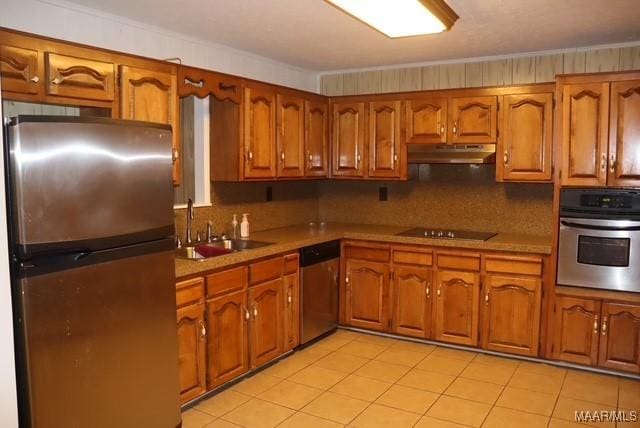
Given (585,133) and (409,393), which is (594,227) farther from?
(409,393)

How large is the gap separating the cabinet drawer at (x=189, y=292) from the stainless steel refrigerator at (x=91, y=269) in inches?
10.4

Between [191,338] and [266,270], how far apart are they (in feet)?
2.64

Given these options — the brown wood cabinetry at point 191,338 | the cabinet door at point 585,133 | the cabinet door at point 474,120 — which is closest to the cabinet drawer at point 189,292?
the brown wood cabinetry at point 191,338

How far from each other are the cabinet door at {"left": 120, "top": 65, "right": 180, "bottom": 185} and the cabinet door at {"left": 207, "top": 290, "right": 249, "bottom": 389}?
0.84m

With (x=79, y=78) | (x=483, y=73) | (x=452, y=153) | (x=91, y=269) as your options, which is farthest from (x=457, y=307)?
(x=79, y=78)

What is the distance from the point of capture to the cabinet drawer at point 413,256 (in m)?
4.26

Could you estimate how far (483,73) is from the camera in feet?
14.8

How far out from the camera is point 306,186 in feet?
17.3

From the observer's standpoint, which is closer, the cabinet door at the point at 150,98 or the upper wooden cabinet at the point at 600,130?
the cabinet door at the point at 150,98

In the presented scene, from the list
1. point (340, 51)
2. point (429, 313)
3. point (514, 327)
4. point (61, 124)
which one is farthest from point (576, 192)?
point (61, 124)

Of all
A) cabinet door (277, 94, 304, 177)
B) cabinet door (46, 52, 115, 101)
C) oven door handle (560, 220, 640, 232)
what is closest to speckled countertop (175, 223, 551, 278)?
oven door handle (560, 220, 640, 232)

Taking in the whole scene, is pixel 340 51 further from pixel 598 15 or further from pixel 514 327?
pixel 514 327

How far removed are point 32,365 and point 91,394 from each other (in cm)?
32

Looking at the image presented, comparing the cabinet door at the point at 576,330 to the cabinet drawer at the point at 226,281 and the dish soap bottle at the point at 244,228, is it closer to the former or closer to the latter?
the cabinet drawer at the point at 226,281
